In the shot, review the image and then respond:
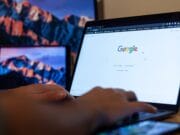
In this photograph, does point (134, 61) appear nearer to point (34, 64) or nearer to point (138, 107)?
point (138, 107)

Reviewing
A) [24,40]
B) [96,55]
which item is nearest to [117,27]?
[96,55]

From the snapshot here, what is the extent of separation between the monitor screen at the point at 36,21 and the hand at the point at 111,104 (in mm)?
692

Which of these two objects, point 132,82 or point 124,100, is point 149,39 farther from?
point 124,100

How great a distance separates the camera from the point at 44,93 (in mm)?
528

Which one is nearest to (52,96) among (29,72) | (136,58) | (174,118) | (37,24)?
(174,118)

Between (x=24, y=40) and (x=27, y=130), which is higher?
(x=24, y=40)

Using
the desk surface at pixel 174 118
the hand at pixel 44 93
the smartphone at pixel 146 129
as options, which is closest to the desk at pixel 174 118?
the desk surface at pixel 174 118

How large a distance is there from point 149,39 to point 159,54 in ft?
0.17

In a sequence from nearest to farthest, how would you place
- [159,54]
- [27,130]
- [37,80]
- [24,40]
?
[27,130], [159,54], [37,80], [24,40]

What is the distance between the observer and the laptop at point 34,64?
3.77 feet

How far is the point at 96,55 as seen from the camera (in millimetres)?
951

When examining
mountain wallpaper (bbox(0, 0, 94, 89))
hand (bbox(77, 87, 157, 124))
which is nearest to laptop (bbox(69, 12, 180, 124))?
hand (bbox(77, 87, 157, 124))

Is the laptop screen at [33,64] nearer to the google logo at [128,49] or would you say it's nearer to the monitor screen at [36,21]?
the monitor screen at [36,21]

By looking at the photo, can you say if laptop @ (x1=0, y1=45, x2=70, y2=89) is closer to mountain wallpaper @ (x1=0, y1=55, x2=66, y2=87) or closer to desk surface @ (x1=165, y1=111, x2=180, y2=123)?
mountain wallpaper @ (x1=0, y1=55, x2=66, y2=87)
